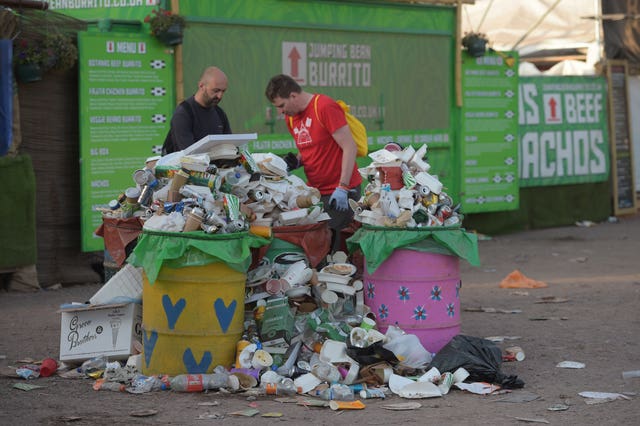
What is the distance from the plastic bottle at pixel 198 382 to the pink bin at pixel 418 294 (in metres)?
1.32

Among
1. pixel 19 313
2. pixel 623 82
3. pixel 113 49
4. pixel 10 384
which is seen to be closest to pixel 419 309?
pixel 10 384

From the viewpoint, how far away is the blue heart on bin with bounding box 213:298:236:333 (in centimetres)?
748

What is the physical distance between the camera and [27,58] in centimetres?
1131

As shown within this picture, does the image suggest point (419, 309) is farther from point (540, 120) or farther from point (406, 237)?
point (540, 120)

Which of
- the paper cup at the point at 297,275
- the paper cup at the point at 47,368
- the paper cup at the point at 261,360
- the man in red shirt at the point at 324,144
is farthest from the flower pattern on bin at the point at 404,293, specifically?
the paper cup at the point at 47,368

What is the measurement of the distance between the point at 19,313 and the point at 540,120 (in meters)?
9.61

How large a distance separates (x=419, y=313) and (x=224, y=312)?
1401 millimetres

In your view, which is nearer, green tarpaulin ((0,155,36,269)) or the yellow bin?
the yellow bin

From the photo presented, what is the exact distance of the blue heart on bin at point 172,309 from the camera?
24.5ft

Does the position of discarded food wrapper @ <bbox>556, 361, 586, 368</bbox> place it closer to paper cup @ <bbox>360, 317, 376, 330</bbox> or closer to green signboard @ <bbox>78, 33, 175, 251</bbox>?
paper cup @ <bbox>360, 317, 376, 330</bbox>

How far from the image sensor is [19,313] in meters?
10.5

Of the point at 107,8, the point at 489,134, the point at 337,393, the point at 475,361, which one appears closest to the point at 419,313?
the point at 475,361

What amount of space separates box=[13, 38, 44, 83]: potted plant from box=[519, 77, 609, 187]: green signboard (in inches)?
324

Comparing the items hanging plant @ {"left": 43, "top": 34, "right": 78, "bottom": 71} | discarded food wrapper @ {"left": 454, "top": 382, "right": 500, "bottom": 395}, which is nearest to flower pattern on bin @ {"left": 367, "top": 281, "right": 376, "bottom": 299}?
discarded food wrapper @ {"left": 454, "top": 382, "right": 500, "bottom": 395}
